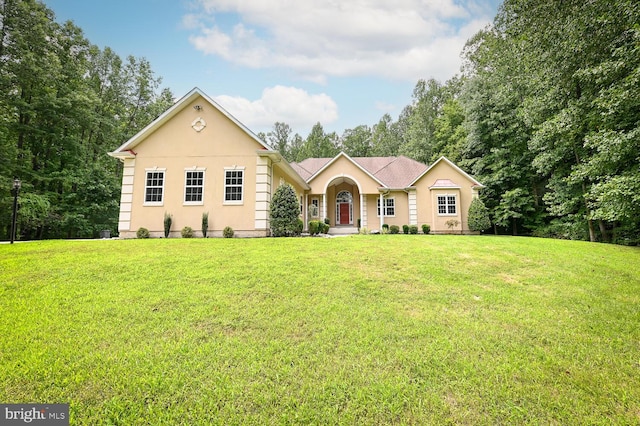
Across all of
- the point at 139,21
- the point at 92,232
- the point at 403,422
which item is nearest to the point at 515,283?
the point at 403,422

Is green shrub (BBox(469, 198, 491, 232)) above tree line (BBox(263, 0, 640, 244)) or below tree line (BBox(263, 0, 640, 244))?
below

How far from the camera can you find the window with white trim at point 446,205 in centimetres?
1986

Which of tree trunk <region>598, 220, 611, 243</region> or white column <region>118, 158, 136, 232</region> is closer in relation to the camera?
white column <region>118, 158, 136, 232</region>

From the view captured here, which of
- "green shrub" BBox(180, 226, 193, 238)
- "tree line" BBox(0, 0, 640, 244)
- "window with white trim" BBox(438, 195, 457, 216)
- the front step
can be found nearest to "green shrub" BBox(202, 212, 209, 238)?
"green shrub" BBox(180, 226, 193, 238)

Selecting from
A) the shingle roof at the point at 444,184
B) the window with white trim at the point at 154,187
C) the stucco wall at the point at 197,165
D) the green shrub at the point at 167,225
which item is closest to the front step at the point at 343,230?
the shingle roof at the point at 444,184

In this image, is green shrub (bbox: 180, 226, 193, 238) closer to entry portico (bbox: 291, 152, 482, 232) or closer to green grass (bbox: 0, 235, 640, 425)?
green grass (bbox: 0, 235, 640, 425)

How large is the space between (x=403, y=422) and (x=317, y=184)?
18.3 meters

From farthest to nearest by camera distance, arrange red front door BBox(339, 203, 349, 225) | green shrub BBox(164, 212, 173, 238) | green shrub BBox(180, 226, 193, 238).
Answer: red front door BBox(339, 203, 349, 225)
green shrub BBox(164, 212, 173, 238)
green shrub BBox(180, 226, 193, 238)

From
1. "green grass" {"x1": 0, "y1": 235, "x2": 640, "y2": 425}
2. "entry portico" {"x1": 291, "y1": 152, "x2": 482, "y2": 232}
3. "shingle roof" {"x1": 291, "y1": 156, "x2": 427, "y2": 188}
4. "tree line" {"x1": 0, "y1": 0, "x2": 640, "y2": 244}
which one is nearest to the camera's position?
"green grass" {"x1": 0, "y1": 235, "x2": 640, "y2": 425}

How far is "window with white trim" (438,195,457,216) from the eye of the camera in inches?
782

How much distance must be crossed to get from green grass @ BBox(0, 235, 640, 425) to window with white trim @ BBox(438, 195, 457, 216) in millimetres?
12342

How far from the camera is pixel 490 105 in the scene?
68.5 ft

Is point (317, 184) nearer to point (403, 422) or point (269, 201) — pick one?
point (269, 201)

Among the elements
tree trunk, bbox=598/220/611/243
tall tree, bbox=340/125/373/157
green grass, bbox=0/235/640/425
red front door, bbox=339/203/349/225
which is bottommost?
green grass, bbox=0/235/640/425
